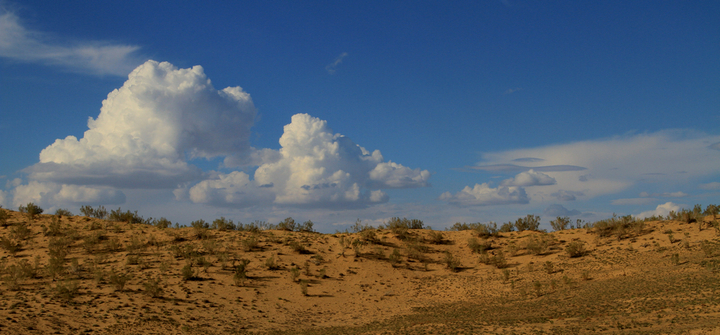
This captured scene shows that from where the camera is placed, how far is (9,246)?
2814 cm

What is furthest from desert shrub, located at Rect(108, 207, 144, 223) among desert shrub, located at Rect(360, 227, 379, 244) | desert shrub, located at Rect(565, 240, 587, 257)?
desert shrub, located at Rect(565, 240, 587, 257)

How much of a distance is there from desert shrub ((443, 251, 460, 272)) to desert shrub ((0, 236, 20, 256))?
32.7 metres

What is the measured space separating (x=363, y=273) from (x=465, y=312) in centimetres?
1042

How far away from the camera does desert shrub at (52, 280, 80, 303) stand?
69.3 feet

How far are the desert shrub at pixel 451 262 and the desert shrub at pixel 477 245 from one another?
237cm

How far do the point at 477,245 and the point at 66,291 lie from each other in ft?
101

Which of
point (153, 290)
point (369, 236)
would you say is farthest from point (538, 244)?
point (153, 290)

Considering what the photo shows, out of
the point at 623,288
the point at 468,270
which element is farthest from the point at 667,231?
the point at 468,270

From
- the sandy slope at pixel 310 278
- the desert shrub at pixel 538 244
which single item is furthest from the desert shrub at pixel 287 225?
the desert shrub at pixel 538 244

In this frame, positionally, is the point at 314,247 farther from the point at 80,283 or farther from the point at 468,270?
the point at 80,283

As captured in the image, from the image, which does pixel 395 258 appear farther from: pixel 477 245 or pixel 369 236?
pixel 477 245

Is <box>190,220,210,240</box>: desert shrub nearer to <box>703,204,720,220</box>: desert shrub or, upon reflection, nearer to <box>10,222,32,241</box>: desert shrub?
<box>10,222,32,241</box>: desert shrub

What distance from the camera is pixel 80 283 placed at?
23.6 meters

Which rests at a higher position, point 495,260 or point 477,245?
point 477,245
